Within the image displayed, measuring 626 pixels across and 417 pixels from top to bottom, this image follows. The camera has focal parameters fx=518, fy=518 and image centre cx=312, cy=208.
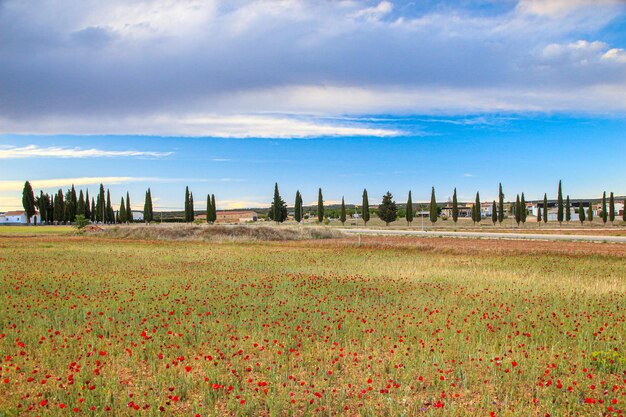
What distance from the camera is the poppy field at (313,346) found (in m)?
7.36

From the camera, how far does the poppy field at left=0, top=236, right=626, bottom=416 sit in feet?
24.1

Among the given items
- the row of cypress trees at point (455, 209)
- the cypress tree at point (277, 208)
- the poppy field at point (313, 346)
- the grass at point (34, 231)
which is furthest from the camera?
the cypress tree at point (277, 208)

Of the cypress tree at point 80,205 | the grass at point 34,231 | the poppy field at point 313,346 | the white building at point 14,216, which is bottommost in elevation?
the poppy field at point 313,346

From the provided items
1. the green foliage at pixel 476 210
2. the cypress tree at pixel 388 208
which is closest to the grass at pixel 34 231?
the cypress tree at pixel 388 208

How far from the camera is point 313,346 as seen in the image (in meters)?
9.98

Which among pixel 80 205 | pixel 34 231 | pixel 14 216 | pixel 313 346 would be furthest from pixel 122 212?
pixel 313 346

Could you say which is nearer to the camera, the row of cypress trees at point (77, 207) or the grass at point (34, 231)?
the grass at point (34, 231)

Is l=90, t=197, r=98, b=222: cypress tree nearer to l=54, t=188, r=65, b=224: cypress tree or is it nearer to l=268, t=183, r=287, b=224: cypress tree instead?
l=54, t=188, r=65, b=224: cypress tree

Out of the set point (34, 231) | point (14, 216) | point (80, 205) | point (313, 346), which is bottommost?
point (313, 346)

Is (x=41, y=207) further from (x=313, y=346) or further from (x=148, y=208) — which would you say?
(x=313, y=346)

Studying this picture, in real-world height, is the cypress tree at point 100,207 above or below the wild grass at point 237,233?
above

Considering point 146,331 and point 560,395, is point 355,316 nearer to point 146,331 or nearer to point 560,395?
point 146,331

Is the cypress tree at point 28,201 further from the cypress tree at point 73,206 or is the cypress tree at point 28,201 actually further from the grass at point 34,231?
the grass at point 34,231

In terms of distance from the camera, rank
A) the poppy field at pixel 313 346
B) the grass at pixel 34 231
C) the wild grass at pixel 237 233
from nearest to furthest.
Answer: the poppy field at pixel 313 346 → the wild grass at pixel 237 233 → the grass at pixel 34 231
